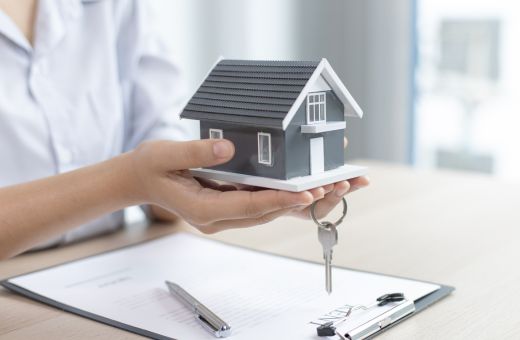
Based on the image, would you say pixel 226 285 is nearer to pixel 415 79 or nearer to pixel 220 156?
pixel 220 156

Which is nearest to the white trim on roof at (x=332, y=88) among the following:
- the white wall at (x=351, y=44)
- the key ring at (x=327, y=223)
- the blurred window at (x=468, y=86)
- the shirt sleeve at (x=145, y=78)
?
the key ring at (x=327, y=223)

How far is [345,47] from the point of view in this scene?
271 centimetres

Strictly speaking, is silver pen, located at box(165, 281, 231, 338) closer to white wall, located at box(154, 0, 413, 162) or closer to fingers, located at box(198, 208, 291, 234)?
fingers, located at box(198, 208, 291, 234)

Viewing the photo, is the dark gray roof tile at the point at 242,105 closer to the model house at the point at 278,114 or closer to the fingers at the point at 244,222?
the model house at the point at 278,114

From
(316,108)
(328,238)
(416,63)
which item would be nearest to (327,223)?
(328,238)

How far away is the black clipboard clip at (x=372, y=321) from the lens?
68 centimetres

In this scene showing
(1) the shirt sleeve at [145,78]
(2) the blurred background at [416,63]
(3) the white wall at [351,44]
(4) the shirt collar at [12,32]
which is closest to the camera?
(4) the shirt collar at [12,32]

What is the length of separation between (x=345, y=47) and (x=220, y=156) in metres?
2.08

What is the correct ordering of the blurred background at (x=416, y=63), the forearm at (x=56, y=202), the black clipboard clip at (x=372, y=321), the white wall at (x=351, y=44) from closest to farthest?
the black clipboard clip at (x=372, y=321), the forearm at (x=56, y=202), the white wall at (x=351, y=44), the blurred background at (x=416, y=63)

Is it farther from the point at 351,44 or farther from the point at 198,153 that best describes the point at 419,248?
the point at 351,44

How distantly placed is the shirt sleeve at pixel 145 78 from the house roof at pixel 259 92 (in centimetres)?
34

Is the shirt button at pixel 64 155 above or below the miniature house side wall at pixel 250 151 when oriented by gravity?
below

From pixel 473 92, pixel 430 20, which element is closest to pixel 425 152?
pixel 473 92

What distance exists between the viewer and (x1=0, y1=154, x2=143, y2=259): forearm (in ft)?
2.62
